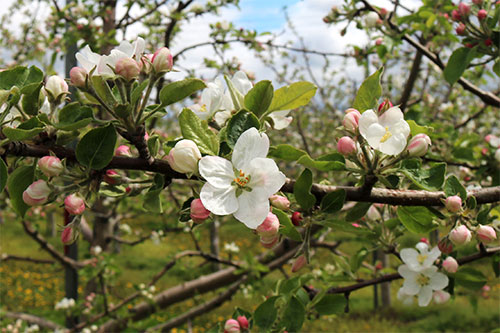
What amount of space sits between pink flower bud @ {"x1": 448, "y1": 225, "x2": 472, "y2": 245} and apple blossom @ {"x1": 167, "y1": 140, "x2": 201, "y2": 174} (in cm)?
67

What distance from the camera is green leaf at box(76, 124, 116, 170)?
782 mm

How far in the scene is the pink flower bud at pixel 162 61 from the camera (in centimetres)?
83

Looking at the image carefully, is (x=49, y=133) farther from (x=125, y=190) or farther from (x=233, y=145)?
(x=233, y=145)

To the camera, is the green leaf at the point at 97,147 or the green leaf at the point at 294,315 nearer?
the green leaf at the point at 97,147

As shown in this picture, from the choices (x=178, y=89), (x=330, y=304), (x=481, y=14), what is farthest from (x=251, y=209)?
(x=481, y=14)

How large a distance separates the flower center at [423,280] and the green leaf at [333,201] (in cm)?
70

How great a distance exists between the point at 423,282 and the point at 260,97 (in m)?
0.93

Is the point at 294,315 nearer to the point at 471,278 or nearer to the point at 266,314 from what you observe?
the point at 266,314

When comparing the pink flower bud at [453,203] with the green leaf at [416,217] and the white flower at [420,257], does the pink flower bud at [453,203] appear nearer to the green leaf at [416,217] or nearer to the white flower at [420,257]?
the green leaf at [416,217]

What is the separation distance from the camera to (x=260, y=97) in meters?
0.83

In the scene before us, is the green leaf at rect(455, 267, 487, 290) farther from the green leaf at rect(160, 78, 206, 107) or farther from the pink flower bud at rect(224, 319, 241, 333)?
the green leaf at rect(160, 78, 206, 107)

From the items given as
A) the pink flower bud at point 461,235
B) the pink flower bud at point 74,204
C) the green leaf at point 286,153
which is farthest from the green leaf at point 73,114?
the pink flower bud at point 461,235

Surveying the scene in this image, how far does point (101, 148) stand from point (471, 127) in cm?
475

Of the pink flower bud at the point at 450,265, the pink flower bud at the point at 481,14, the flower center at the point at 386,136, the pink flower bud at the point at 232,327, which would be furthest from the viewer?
the pink flower bud at the point at 481,14
